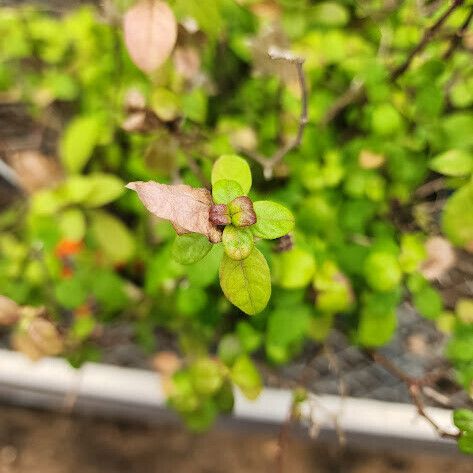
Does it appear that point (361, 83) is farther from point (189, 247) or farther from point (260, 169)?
point (189, 247)

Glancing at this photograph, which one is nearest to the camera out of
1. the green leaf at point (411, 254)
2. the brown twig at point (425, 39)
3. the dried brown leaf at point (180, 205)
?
the dried brown leaf at point (180, 205)

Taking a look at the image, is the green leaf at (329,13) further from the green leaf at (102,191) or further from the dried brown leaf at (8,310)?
the dried brown leaf at (8,310)

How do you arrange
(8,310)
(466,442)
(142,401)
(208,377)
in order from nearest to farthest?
(466,442), (8,310), (208,377), (142,401)

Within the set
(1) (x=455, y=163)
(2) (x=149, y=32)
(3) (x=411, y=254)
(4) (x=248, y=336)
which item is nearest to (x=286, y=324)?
(4) (x=248, y=336)

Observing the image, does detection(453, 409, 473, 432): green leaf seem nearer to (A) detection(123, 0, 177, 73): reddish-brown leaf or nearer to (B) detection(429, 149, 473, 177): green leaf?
(B) detection(429, 149, 473, 177): green leaf

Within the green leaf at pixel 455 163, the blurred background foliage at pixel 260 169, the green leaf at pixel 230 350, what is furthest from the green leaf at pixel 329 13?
the green leaf at pixel 230 350

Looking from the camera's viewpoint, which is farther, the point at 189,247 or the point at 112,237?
the point at 112,237
